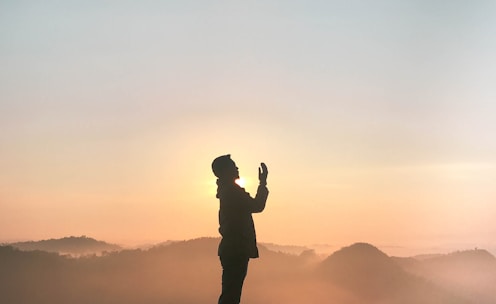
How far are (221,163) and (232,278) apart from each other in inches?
83.1

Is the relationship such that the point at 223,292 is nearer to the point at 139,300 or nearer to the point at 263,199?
the point at 263,199

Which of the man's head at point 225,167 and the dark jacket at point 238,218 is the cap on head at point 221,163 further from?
the dark jacket at point 238,218

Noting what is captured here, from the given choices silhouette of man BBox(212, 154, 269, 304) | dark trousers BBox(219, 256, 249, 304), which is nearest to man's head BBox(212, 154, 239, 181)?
silhouette of man BBox(212, 154, 269, 304)

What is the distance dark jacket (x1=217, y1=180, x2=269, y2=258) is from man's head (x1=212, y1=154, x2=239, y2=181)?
5.2 inches

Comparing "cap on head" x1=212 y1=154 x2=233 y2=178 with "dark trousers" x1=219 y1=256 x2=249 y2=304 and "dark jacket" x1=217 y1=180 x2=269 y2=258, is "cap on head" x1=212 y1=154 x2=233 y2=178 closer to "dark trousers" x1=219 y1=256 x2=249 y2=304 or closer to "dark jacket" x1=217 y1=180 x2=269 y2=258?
"dark jacket" x1=217 y1=180 x2=269 y2=258

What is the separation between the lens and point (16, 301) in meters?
186

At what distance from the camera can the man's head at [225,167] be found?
14.1 m

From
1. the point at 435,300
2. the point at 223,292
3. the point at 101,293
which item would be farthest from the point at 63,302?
the point at 223,292

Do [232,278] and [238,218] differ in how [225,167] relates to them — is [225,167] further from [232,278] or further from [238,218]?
[232,278]

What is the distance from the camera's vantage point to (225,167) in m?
14.1

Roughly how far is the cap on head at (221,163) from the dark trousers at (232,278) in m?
1.60

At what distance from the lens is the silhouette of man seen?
545 inches

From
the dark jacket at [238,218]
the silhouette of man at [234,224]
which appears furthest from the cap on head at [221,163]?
the dark jacket at [238,218]

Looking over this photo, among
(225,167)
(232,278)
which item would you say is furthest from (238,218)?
(232,278)
